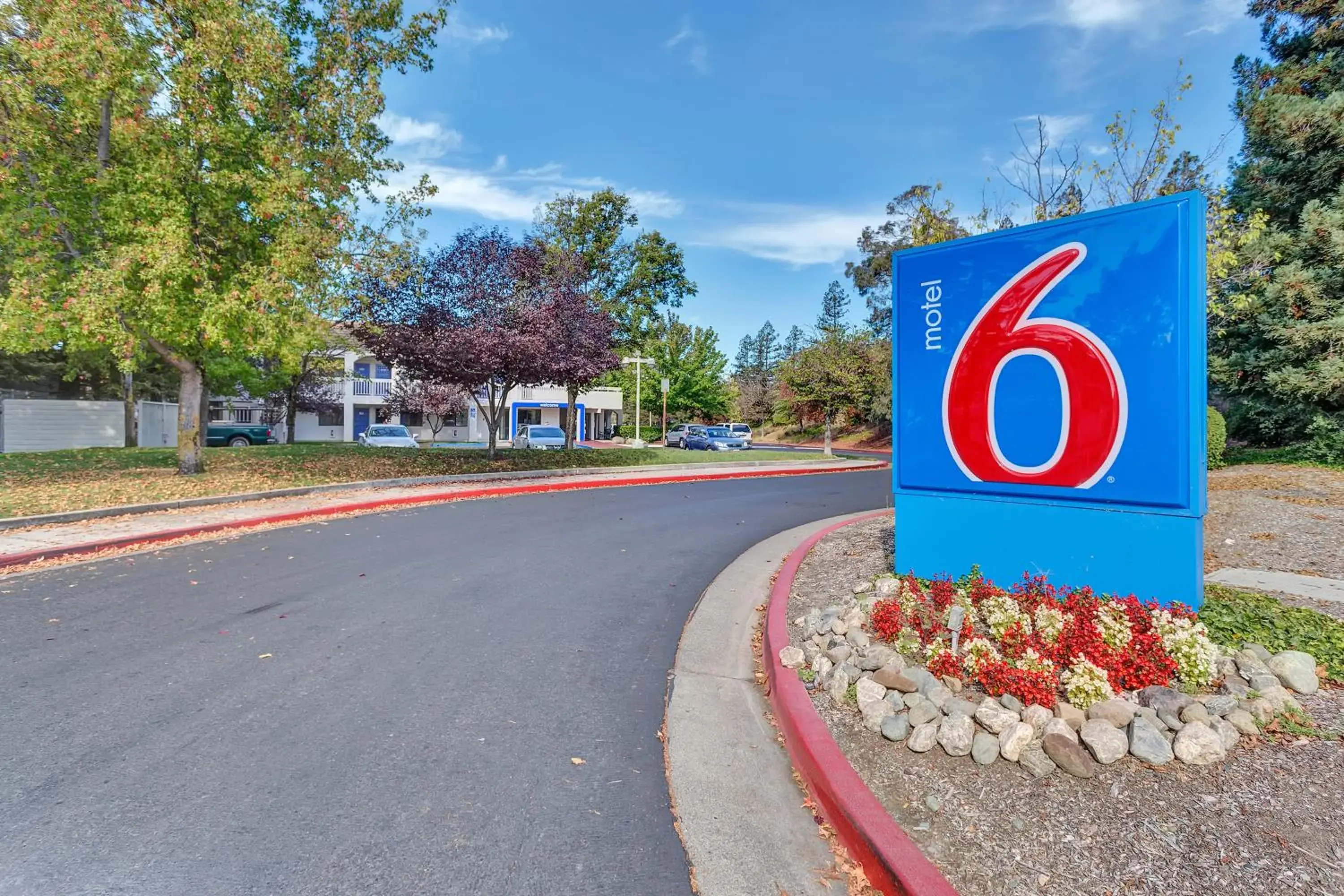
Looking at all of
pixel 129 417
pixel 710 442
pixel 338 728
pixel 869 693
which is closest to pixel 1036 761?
pixel 869 693

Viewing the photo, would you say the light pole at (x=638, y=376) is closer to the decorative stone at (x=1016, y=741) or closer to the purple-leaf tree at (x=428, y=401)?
the purple-leaf tree at (x=428, y=401)

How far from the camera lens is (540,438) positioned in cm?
3219

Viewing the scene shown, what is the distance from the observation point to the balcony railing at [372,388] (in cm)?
4159

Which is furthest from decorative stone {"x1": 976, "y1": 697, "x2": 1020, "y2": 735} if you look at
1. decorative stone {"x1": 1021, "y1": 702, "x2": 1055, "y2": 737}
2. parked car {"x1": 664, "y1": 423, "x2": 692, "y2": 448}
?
parked car {"x1": 664, "y1": 423, "x2": 692, "y2": 448}

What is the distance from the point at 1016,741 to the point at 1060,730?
0.22 m

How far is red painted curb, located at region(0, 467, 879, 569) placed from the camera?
8211 millimetres

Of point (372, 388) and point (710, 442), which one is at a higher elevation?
point (372, 388)

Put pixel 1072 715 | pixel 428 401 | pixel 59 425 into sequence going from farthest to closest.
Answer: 1. pixel 428 401
2. pixel 59 425
3. pixel 1072 715

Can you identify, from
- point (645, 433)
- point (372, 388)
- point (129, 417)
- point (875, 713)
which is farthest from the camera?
point (645, 433)

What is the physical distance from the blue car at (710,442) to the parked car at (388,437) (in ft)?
52.2

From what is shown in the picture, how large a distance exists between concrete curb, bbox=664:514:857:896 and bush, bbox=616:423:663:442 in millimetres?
48164

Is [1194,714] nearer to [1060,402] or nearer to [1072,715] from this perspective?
[1072,715]

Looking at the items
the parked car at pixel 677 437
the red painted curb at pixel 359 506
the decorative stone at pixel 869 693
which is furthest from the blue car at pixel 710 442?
the decorative stone at pixel 869 693

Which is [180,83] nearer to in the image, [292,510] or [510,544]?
[292,510]
